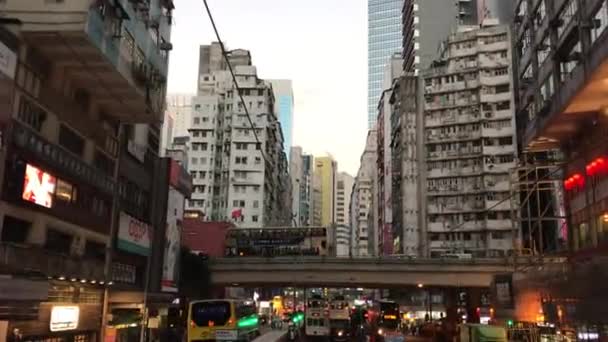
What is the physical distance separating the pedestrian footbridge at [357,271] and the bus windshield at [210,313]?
2450cm

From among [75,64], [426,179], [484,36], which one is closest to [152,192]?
[75,64]

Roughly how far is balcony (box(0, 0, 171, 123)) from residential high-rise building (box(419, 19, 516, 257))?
183ft

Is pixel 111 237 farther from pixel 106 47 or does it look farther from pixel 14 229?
pixel 106 47

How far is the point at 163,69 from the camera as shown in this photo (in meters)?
38.8

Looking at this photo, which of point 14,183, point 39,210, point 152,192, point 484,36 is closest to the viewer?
point 14,183

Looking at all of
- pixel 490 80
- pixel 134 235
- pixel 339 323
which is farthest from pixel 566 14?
pixel 490 80

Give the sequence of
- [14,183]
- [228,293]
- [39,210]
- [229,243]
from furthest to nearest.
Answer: [228,293] → [229,243] → [39,210] → [14,183]

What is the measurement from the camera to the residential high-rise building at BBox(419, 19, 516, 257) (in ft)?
274

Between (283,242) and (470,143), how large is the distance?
123 ft

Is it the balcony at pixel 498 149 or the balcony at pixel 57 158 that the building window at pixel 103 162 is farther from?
the balcony at pixel 498 149

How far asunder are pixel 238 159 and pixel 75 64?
7876 cm

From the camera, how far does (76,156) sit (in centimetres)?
3017

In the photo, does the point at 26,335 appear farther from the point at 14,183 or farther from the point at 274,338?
the point at 274,338

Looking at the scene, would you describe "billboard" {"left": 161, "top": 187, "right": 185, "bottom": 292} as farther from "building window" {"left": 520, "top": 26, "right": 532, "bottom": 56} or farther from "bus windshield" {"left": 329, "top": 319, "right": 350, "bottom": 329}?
"building window" {"left": 520, "top": 26, "right": 532, "bottom": 56}
